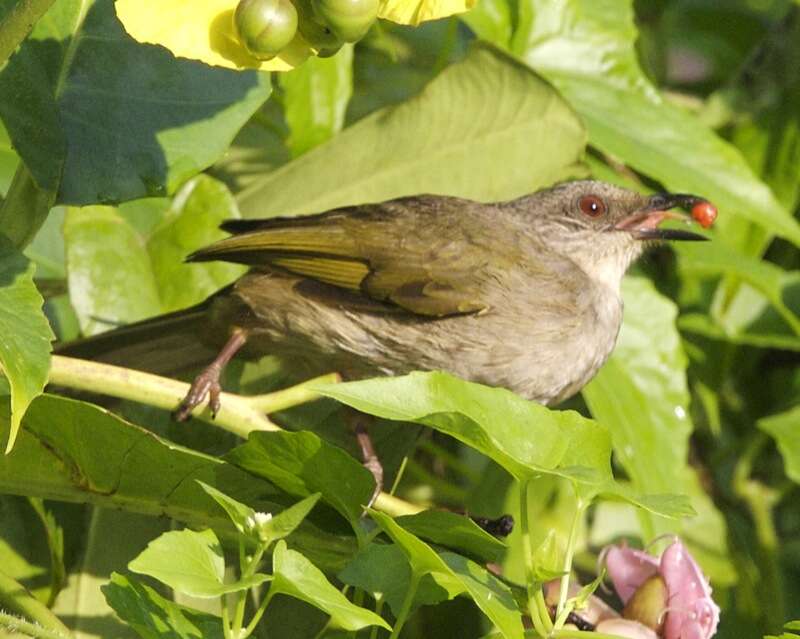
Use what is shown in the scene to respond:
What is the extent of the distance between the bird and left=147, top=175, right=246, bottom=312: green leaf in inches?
2.3

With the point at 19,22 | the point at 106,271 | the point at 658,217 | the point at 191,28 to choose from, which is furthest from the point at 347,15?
the point at 658,217

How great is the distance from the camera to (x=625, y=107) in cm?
413

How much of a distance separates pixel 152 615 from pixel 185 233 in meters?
1.67

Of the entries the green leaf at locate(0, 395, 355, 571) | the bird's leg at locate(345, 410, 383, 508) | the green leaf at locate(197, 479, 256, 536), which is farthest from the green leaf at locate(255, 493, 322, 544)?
the bird's leg at locate(345, 410, 383, 508)

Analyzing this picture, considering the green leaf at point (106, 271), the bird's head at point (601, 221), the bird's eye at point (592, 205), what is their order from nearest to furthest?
1. the green leaf at point (106, 271)
2. the bird's head at point (601, 221)
3. the bird's eye at point (592, 205)

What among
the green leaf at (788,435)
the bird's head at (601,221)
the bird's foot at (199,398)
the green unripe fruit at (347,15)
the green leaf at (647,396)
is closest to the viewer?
the green unripe fruit at (347,15)

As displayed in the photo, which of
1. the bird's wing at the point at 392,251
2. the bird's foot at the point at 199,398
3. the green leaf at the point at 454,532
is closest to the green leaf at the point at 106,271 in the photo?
the bird's wing at the point at 392,251

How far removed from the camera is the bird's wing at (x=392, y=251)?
378 centimetres

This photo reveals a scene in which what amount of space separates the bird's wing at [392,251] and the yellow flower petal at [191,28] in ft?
5.44

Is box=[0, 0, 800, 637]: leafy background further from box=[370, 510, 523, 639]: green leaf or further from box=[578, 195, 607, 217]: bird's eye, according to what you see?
box=[578, 195, 607, 217]: bird's eye

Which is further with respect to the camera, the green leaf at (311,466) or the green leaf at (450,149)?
the green leaf at (450,149)

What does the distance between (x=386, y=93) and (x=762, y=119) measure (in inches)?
46.5

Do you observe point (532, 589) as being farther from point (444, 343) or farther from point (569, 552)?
point (444, 343)

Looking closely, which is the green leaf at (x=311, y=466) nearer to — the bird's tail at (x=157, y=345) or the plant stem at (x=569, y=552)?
the plant stem at (x=569, y=552)
